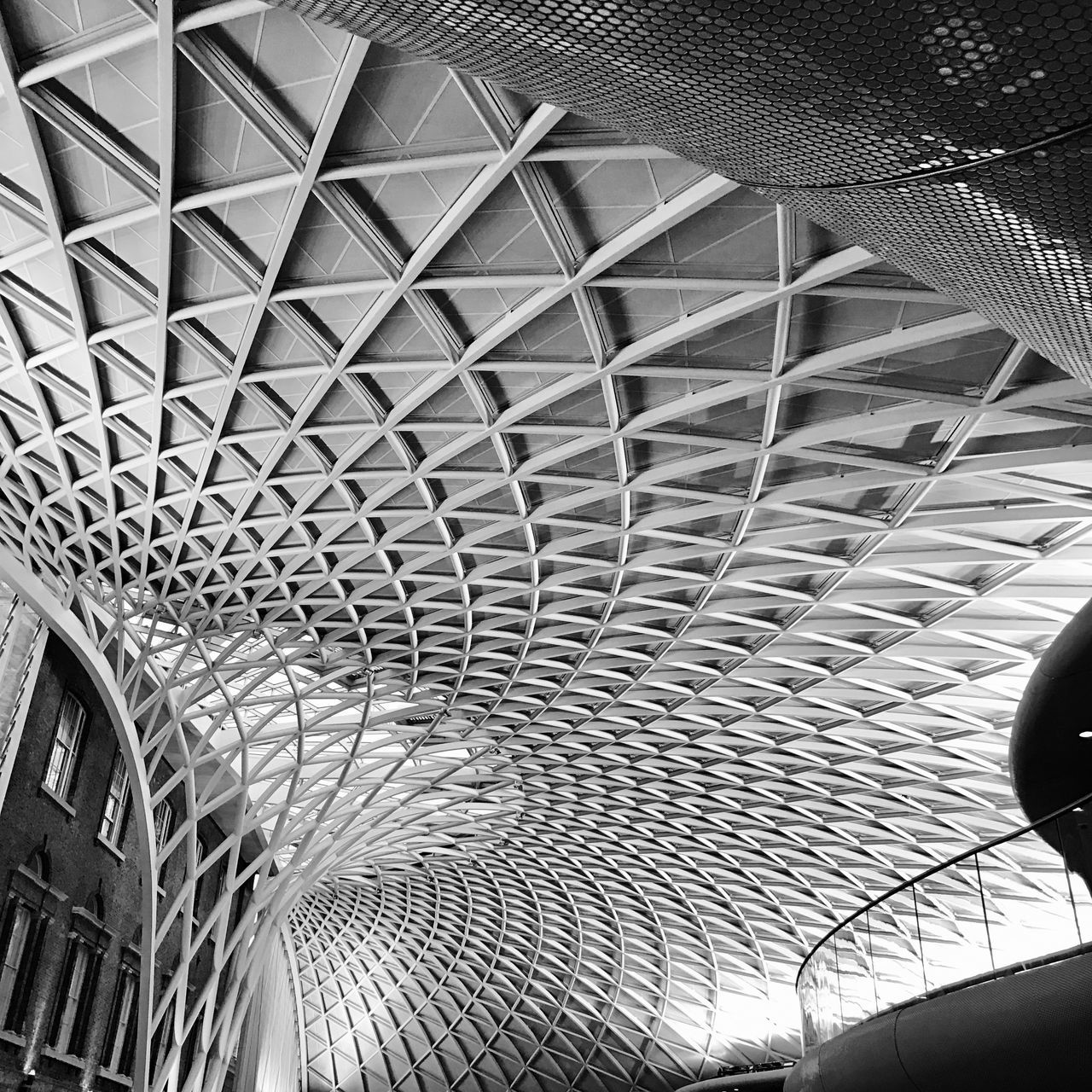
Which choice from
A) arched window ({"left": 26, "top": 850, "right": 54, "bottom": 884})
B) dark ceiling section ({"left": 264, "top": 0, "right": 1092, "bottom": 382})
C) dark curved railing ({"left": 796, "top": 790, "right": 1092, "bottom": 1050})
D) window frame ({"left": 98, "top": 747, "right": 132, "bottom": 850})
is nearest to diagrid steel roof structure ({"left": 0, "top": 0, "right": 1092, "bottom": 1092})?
dark curved railing ({"left": 796, "top": 790, "right": 1092, "bottom": 1050})

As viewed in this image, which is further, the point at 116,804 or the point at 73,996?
the point at 116,804

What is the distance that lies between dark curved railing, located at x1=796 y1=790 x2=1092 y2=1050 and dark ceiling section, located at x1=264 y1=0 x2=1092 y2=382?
28.9 feet

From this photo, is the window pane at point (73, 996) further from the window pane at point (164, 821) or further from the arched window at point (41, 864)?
the window pane at point (164, 821)

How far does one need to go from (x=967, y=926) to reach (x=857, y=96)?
1358 centimetres

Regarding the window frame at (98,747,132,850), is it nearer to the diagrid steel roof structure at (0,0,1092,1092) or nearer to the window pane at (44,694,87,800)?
the diagrid steel roof structure at (0,0,1092,1092)

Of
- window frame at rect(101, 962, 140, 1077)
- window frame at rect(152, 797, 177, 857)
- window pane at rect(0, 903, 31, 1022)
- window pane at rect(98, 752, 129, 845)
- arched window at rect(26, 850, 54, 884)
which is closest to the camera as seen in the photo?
window pane at rect(0, 903, 31, 1022)

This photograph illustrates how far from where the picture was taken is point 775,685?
134 feet

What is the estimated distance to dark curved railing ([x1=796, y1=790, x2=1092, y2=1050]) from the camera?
12562 mm

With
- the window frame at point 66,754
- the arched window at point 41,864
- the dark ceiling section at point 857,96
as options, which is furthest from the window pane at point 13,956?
the dark ceiling section at point 857,96

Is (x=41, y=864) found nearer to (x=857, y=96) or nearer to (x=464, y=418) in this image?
(x=464, y=418)

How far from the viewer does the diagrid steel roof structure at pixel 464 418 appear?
1656cm

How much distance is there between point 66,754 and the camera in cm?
3434

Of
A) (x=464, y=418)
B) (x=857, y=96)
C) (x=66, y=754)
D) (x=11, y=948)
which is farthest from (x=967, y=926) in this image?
(x=66, y=754)

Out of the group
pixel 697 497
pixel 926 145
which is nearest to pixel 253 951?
pixel 697 497
